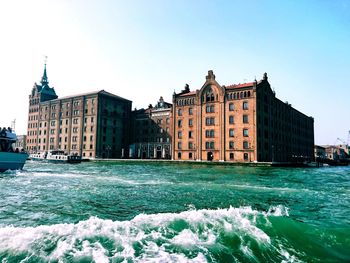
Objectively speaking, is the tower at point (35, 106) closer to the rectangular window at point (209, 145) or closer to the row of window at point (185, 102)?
the row of window at point (185, 102)

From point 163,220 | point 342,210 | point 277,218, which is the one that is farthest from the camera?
point 342,210

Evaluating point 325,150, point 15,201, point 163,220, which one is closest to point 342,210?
point 163,220

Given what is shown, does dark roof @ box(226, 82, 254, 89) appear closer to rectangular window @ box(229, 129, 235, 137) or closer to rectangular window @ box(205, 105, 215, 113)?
rectangular window @ box(205, 105, 215, 113)

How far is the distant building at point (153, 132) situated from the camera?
89.5m

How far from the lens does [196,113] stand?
74.8 m

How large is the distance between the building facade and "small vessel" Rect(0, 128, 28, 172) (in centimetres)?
4484

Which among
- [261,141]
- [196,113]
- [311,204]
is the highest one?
[196,113]

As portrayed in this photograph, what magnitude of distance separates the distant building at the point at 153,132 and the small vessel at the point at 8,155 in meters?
53.5

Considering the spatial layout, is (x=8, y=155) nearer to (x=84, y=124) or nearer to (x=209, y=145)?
(x=209, y=145)

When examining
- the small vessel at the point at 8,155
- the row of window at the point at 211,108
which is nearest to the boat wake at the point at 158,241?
the small vessel at the point at 8,155

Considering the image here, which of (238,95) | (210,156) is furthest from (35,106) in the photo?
(238,95)

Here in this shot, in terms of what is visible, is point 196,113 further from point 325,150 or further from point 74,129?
point 325,150

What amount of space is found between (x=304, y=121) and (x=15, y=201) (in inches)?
4283

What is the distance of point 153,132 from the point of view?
94.2 metres
